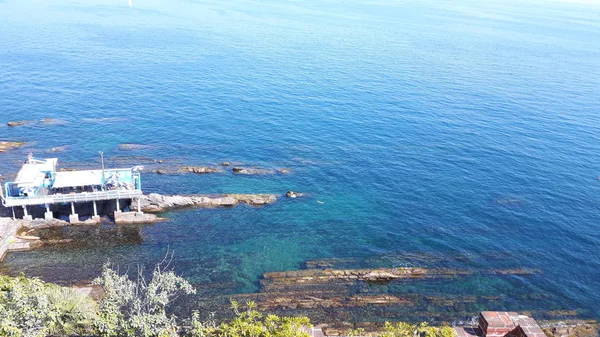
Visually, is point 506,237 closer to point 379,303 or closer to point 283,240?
point 379,303

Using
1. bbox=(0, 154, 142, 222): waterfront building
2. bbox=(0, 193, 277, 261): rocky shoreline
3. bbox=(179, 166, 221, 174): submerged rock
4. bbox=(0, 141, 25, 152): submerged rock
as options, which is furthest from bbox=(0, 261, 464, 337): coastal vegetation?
bbox=(0, 141, 25, 152): submerged rock

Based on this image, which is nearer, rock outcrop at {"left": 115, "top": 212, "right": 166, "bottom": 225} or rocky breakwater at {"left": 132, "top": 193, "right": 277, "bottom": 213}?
rock outcrop at {"left": 115, "top": 212, "right": 166, "bottom": 225}

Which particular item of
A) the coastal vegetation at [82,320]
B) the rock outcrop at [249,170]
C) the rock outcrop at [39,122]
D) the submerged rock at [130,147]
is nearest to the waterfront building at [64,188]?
the rock outcrop at [249,170]

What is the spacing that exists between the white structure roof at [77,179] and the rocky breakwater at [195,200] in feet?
18.6

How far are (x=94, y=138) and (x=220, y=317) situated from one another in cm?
5318

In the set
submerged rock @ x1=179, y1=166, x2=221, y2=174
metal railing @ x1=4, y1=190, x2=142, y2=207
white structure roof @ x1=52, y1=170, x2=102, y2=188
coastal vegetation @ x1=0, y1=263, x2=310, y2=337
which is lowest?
submerged rock @ x1=179, y1=166, x2=221, y2=174

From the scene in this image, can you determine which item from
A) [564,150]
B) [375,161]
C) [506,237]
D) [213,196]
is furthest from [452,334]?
[564,150]

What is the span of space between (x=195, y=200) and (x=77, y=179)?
15429 mm

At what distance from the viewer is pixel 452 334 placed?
83.0 ft

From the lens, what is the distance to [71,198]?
2189 inches

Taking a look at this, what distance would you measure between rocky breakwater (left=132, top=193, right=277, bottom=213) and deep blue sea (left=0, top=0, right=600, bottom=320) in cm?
186

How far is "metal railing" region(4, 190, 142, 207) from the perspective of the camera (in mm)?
54375

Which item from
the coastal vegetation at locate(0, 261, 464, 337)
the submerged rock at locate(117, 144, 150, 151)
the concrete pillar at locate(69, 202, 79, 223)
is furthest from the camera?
the submerged rock at locate(117, 144, 150, 151)

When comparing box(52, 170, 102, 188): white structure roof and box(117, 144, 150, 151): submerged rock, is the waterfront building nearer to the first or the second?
box(52, 170, 102, 188): white structure roof
